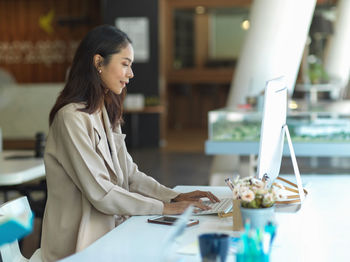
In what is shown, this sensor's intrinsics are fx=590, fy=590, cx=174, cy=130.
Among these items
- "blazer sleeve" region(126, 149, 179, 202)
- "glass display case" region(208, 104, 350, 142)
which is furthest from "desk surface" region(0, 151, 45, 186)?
"glass display case" region(208, 104, 350, 142)

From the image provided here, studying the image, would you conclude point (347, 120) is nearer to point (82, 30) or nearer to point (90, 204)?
point (90, 204)

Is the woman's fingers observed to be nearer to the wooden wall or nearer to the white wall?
the white wall

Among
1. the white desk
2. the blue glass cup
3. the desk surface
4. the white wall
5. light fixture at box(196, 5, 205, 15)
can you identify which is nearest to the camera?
the blue glass cup

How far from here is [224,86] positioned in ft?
51.2

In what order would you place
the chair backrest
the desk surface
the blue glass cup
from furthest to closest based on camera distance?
the desk surface
the chair backrest
the blue glass cup

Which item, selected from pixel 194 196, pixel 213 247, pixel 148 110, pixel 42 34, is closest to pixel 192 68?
pixel 42 34

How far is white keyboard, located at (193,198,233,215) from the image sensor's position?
7.42 feet

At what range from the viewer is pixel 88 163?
7.41 feet

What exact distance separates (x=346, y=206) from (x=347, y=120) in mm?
2513

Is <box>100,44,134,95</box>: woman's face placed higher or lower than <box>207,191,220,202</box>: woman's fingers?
higher

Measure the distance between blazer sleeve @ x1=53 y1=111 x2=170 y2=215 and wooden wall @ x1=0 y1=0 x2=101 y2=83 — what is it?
9.59m

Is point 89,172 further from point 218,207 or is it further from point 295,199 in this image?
point 295,199

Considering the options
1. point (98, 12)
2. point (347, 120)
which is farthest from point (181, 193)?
point (98, 12)

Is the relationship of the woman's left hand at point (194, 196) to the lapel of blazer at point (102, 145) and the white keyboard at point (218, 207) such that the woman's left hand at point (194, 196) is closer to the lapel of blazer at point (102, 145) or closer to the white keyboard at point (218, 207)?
the white keyboard at point (218, 207)
